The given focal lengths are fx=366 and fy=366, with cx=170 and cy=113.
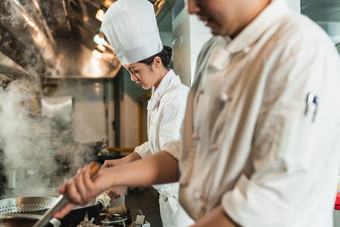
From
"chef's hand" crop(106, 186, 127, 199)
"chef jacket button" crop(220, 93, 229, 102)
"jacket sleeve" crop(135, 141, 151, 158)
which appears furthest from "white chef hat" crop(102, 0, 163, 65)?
"chef jacket button" crop(220, 93, 229, 102)

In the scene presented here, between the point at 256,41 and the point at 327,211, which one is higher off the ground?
the point at 256,41

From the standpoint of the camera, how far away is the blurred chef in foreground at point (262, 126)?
0.74m

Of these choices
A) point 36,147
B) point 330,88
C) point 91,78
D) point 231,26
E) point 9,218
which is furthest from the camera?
point 91,78

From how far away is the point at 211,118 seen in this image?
940 mm

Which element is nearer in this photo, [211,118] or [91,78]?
[211,118]

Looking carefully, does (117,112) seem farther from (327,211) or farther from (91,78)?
(327,211)

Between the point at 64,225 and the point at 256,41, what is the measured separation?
3.55ft

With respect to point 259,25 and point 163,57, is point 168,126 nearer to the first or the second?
point 163,57


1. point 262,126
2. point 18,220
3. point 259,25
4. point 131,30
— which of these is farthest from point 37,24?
point 262,126

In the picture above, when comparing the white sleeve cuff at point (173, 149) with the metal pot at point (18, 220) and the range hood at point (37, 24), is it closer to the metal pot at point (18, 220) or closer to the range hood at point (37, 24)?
the metal pot at point (18, 220)

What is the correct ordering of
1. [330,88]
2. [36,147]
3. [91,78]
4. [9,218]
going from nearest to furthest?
[330,88] < [9,218] < [36,147] < [91,78]

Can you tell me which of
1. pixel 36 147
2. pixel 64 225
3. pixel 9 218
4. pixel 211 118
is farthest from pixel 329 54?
pixel 36 147

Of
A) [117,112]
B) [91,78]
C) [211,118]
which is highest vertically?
[211,118]

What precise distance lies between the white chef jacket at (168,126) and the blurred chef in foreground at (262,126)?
1.02 metres
